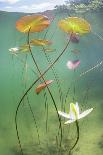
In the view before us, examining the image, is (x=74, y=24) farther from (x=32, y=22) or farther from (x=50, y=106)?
(x=50, y=106)

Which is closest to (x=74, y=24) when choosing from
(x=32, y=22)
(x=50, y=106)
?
(x=32, y=22)

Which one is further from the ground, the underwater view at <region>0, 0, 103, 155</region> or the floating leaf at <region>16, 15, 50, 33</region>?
the floating leaf at <region>16, 15, 50, 33</region>

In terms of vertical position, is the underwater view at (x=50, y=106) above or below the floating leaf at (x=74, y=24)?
below

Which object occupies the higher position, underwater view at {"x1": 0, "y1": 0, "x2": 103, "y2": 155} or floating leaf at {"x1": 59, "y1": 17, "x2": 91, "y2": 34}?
floating leaf at {"x1": 59, "y1": 17, "x2": 91, "y2": 34}

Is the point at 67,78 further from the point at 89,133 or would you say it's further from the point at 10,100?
the point at 89,133

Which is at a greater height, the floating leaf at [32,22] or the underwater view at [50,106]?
the floating leaf at [32,22]

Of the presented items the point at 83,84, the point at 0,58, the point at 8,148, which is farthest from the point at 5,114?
the point at 0,58
